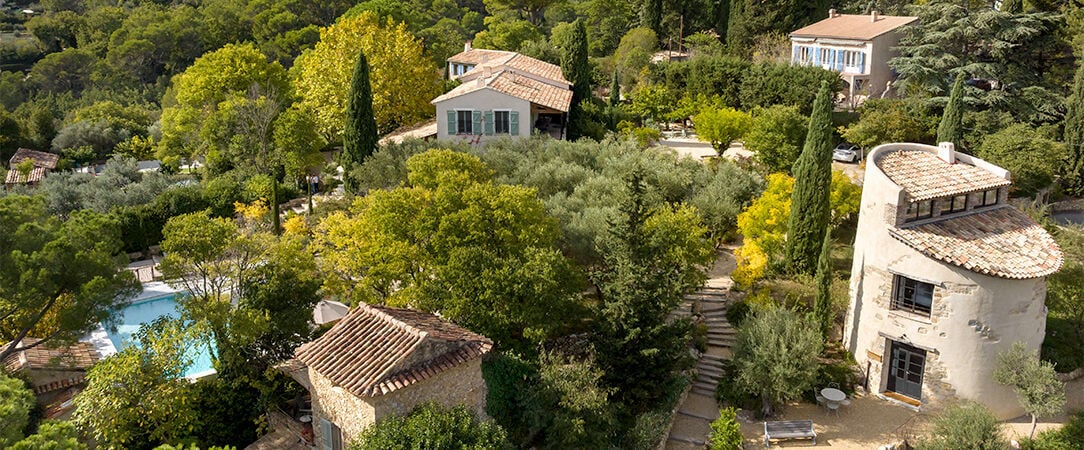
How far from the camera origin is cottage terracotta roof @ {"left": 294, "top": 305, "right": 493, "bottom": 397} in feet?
64.4

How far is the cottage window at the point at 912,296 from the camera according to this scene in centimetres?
2583

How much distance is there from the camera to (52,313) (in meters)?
24.2

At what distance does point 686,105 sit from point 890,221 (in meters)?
30.5

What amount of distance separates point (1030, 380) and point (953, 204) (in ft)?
19.3

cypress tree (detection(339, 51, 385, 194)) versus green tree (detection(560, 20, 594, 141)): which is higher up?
green tree (detection(560, 20, 594, 141))

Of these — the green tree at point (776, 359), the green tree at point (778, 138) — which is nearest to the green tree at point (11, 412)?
the green tree at point (776, 359)

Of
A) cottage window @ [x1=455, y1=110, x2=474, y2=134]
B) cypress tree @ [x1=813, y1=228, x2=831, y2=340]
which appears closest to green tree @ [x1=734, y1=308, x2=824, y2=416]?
cypress tree @ [x1=813, y1=228, x2=831, y2=340]

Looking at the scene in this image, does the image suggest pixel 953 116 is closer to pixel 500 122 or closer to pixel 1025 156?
pixel 1025 156

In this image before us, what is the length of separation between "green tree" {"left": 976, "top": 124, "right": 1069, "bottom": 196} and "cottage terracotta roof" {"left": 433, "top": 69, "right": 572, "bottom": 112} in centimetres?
2215

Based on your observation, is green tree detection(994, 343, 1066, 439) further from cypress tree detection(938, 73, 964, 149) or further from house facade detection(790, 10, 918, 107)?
house facade detection(790, 10, 918, 107)

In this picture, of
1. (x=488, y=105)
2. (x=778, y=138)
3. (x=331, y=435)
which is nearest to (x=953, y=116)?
(x=778, y=138)

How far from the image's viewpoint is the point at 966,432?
23281 millimetres

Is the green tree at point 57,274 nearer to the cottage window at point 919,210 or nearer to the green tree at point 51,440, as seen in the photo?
the green tree at point 51,440

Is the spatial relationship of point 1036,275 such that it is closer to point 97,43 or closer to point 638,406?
point 638,406
